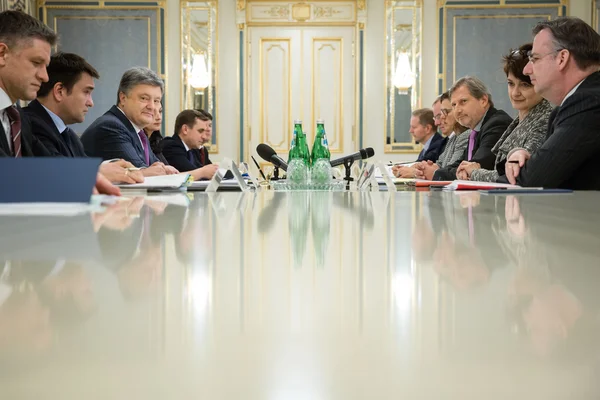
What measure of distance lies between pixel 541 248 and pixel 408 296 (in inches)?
5.4

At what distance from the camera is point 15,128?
171cm

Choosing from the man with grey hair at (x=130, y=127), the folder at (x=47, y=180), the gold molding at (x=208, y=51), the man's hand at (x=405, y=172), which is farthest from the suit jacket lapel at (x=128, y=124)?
the gold molding at (x=208, y=51)

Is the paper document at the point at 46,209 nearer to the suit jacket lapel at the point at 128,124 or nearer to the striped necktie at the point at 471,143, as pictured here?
the suit jacket lapel at the point at 128,124

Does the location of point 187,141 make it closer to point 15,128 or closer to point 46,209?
point 15,128

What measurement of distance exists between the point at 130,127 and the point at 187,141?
1289 mm

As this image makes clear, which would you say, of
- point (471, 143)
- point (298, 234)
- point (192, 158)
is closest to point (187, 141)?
point (192, 158)

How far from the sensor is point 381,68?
18.8ft

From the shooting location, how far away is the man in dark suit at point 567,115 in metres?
1.45

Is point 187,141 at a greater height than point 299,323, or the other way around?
point 187,141

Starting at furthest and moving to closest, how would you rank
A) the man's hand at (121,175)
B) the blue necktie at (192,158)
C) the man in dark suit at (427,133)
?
the man in dark suit at (427,133) → the blue necktie at (192,158) → the man's hand at (121,175)

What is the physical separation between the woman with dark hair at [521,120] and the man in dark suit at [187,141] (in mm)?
1907

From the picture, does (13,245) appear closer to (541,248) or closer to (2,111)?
(541,248)

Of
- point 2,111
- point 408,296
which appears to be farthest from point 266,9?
point 408,296

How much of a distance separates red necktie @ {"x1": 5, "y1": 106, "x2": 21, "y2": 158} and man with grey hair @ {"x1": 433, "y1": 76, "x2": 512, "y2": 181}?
1715 mm
